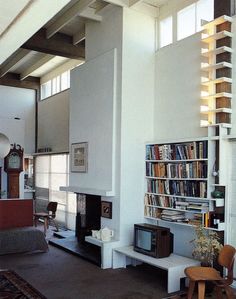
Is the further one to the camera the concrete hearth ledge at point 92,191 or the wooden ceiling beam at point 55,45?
the wooden ceiling beam at point 55,45

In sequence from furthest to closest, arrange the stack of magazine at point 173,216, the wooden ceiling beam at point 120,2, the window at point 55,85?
the window at point 55,85 → the wooden ceiling beam at point 120,2 → the stack of magazine at point 173,216

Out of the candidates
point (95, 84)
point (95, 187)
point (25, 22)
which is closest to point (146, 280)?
point (95, 187)

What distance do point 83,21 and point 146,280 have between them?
219 inches

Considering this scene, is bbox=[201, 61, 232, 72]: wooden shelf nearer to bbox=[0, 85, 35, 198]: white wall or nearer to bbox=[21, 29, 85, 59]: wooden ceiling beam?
bbox=[21, 29, 85, 59]: wooden ceiling beam

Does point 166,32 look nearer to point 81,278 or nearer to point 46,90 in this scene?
point 81,278

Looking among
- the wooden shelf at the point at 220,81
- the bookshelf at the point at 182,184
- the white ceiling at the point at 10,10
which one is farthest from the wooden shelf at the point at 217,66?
the white ceiling at the point at 10,10

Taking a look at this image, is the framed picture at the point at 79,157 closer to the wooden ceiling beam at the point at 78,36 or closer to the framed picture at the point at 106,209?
the framed picture at the point at 106,209

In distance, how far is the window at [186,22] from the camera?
19.6ft

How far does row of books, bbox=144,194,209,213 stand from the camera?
17.3 ft

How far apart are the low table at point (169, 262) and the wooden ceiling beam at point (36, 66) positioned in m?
6.20

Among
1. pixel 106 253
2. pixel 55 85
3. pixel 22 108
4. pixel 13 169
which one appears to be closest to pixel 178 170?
pixel 106 253

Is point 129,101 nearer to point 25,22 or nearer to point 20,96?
point 25,22

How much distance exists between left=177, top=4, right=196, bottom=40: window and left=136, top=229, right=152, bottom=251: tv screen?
11.3 ft

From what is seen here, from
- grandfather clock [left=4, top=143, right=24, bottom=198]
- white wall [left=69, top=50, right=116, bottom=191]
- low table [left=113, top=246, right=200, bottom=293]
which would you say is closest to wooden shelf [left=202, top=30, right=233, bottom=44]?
white wall [left=69, top=50, right=116, bottom=191]
